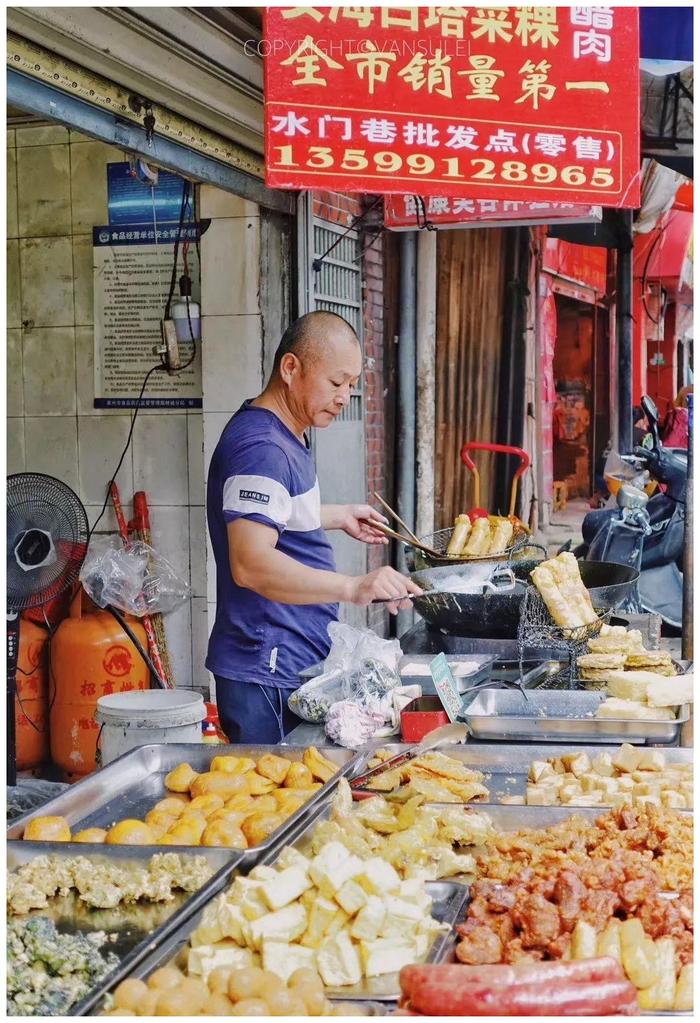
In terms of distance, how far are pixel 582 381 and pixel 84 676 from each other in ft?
40.8

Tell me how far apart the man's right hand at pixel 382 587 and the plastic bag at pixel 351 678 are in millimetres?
256

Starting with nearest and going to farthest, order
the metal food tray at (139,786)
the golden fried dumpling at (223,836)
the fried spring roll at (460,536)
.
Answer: the golden fried dumpling at (223,836), the metal food tray at (139,786), the fried spring roll at (460,536)

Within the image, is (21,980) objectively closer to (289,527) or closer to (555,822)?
(555,822)

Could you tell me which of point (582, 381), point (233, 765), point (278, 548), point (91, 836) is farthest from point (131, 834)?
point (582, 381)

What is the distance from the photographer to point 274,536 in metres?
3.69

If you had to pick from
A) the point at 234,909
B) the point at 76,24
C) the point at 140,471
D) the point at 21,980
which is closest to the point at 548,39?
the point at 76,24

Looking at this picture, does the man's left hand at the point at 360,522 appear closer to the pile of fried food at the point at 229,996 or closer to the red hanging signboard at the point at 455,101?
the red hanging signboard at the point at 455,101

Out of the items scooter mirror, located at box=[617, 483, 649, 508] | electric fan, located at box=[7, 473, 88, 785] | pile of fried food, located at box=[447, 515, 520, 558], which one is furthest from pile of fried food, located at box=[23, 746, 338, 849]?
scooter mirror, located at box=[617, 483, 649, 508]

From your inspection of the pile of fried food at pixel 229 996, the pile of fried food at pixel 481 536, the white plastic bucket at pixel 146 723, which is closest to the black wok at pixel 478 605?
the pile of fried food at pixel 481 536

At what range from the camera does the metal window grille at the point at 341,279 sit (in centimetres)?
648

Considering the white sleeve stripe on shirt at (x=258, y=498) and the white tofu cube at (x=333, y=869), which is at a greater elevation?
the white sleeve stripe on shirt at (x=258, y=498)

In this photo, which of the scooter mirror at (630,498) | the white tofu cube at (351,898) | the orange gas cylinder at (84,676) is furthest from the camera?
the scooter mirror at (630,498)

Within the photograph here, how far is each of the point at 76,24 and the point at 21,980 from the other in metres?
3.09

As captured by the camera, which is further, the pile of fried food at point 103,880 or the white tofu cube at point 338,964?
the pile of fried food at point 103,880
